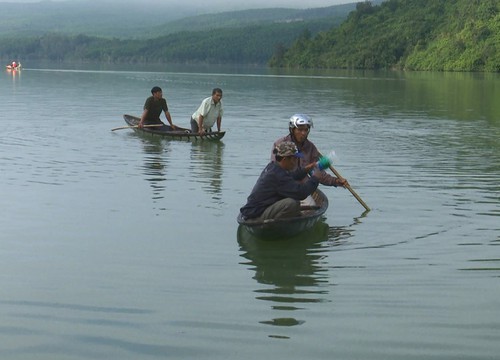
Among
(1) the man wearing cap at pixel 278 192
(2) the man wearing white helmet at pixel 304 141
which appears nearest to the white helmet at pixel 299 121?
(2) the man wearing white helmet at pixel 304 141

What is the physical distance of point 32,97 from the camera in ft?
137

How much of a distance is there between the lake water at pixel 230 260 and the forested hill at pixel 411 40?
284 ft

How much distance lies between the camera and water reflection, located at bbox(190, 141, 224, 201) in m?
15.6

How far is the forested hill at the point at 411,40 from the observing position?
10675 cm

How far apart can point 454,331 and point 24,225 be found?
6.31m

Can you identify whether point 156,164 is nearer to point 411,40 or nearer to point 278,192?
point 278,192

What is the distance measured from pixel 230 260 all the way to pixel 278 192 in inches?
43.0

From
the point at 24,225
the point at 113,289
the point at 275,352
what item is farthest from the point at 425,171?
the point at 275,352

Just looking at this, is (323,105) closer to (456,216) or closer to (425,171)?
(425,171)

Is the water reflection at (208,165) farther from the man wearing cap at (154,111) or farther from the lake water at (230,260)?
the man wearing cap at (154,111)

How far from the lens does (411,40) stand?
420ft

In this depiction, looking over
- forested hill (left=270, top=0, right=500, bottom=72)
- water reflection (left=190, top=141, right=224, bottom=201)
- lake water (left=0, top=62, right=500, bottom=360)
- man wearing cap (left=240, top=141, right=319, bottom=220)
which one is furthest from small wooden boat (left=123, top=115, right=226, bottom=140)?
forested hill (left=270, top=0, right=500, bottom=72)

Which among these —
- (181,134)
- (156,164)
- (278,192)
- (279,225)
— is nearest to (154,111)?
(181,134)

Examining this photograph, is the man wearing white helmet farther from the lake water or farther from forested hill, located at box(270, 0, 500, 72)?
forested hill, located at box(270, 0, 500, 72)
